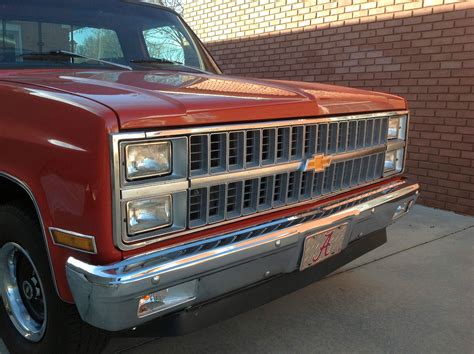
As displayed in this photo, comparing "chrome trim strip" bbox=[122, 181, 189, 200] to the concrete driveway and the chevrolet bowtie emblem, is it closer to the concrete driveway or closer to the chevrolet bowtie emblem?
the chevrolet bowtie emblem

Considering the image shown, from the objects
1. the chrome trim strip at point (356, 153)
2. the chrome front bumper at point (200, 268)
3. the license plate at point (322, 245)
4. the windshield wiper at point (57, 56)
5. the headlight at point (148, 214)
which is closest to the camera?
the chrome front bumper at point (200, 268)

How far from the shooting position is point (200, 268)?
1.91m

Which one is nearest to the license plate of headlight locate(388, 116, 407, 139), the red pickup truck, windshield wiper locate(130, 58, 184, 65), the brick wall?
the red pickup truck

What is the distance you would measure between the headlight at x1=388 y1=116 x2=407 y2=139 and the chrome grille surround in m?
0.34

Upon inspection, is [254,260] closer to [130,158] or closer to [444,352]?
[130,158]

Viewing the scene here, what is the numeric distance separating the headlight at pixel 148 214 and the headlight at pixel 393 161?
1882 mm

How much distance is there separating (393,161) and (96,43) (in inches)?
87.4

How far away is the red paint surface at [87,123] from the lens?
1.75m

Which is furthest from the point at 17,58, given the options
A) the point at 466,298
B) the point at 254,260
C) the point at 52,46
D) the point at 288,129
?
the point at 466,298

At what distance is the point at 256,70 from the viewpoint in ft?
24.9

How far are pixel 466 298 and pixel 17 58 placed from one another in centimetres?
339

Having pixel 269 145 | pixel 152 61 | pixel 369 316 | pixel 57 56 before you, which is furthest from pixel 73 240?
pixel 369 316

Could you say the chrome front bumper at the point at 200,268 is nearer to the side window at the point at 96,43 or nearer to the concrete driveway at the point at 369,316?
the concrete driveway at the point at 369,316

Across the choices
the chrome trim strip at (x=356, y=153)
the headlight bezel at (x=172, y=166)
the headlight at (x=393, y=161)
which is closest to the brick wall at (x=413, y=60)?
the headlight at (x=393, y=161)
